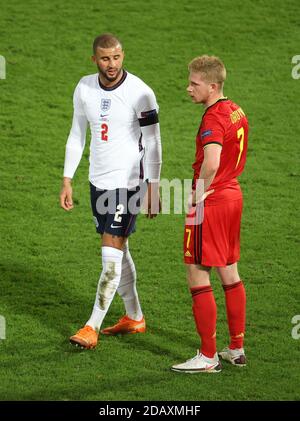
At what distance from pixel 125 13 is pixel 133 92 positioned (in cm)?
744

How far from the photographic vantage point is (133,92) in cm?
746

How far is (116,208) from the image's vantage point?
7.55m

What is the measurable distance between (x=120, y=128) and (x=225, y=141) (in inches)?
36.7

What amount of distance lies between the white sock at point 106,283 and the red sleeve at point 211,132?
119 cm

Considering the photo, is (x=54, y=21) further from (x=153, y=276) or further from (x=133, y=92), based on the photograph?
(x=133, y=92)

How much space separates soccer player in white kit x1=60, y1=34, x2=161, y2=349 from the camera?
7.45m

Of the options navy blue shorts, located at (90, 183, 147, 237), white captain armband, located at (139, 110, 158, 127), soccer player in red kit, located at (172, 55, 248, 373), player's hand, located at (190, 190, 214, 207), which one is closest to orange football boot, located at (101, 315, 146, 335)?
navy blue shorts, located at (90, 183, 147, 237)

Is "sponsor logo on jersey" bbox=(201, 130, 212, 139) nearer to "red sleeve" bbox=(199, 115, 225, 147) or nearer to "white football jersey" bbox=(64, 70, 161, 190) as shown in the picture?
"red sleeve" bbox=(199, 115, 225, 147)

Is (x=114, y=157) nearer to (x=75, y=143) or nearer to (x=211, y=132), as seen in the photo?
(x=75, y=143)

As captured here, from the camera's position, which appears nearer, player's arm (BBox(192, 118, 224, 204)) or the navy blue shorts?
player's arm (BBox(192, 118, 224, 204))

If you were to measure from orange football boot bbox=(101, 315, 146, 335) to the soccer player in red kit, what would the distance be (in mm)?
780

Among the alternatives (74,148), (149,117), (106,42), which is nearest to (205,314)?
(149,117)

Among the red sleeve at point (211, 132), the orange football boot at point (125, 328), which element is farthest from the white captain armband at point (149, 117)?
the orange football boot at point (125, 328)

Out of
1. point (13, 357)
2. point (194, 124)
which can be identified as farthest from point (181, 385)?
point (194, 124)
